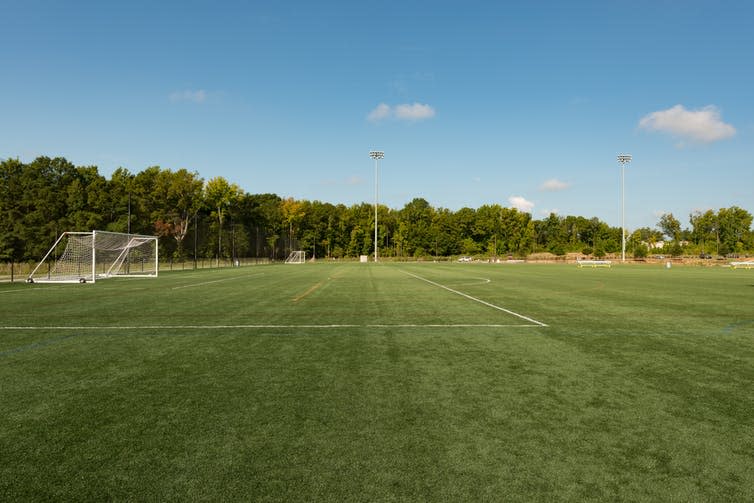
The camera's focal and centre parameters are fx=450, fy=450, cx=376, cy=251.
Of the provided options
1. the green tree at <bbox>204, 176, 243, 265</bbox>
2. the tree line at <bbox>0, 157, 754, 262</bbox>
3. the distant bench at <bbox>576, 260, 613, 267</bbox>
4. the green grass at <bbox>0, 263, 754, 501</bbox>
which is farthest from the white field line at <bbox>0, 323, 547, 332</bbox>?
the green tree at <bbox>204, 176, 243, 265</bbox>

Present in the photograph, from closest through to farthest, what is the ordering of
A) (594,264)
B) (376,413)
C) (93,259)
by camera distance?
(376,413) → (93,259) → (594,264)

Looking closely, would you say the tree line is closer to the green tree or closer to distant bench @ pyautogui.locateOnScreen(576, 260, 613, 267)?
the green tree

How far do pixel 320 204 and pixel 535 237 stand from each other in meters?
59.5

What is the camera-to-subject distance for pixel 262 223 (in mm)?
93875

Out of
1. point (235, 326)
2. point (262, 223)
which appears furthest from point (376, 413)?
point (262, 223)

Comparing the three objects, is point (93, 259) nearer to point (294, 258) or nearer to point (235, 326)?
point (235, 326)

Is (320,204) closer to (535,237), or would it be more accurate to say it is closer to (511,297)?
(535,237)

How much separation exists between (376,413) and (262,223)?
93.5 meters

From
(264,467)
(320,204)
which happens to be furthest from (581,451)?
(320,204)

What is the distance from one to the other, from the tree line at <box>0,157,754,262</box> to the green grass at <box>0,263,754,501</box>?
35.5 meters

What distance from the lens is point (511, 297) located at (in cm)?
1438

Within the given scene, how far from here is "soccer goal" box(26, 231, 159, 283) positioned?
2205cm

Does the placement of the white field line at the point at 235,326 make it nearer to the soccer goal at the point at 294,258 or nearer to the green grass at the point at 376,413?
the green grass at the point at 376,413

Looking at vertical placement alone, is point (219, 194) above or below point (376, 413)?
above
